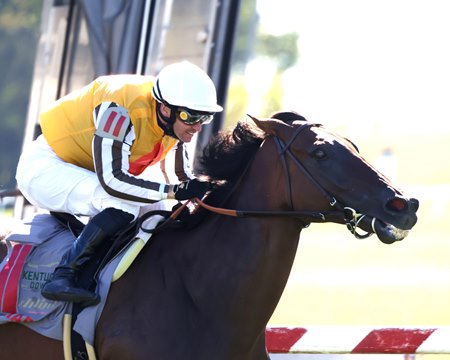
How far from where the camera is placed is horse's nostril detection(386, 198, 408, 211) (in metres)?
4.72

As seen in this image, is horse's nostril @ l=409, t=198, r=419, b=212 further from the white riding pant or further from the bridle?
the white riding pant

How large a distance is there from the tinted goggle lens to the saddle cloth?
757mm

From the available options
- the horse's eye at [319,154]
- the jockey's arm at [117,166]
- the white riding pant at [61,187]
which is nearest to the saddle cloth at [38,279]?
the white riding pant at [61,187]

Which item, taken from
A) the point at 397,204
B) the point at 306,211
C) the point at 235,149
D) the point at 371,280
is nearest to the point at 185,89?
the point at 235,149

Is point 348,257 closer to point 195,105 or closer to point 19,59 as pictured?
point 19,59

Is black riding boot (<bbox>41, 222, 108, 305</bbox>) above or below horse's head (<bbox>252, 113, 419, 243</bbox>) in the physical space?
below

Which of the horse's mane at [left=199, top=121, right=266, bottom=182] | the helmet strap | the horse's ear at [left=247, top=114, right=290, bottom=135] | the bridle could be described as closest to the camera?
the bridle

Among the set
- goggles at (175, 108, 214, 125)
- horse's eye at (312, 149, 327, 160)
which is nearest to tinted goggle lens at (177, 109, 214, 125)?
goggles at (175, 108, 214, 125)

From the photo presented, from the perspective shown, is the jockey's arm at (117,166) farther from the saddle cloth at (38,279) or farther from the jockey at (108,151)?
the saddle cloth at (38,279)

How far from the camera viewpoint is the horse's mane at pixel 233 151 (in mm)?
5242

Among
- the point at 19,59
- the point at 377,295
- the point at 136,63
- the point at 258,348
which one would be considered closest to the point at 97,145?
the point at 258,348

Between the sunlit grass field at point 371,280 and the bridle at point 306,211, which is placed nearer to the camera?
the bridle at point 306,211

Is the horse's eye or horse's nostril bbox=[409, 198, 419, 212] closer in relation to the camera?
horse's nostril bbox=[409, 198, 419, 212]

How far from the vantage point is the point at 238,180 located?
5.24 metres
